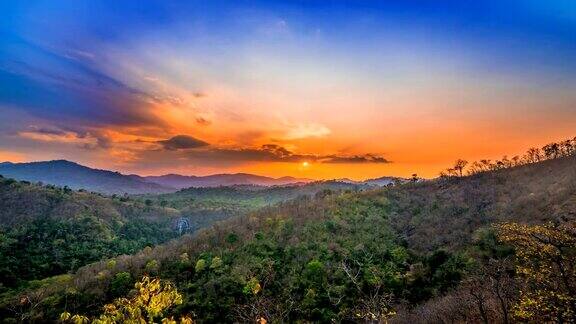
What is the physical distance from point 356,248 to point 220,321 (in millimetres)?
27246

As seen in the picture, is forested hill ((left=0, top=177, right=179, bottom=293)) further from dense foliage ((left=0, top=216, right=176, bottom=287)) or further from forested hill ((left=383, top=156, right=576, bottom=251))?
forested hill ((left=383, top=156, right=576, bottom=251))

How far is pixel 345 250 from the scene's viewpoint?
69.0 meters

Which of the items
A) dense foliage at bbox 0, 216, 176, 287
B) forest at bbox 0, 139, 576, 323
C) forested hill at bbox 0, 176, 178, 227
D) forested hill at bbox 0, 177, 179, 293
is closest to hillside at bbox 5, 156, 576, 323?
forest at bbox 0, 139, 576, 323

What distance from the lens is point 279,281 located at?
6275 cm

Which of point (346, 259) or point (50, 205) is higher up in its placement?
point (50, 205)

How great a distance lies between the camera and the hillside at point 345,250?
54.8 metres

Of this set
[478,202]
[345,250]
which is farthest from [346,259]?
[478,202]

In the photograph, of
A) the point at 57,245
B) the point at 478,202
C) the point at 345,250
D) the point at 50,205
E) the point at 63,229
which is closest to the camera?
the point at 345,250

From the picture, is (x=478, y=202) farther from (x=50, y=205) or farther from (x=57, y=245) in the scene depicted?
(x=50, y=205)

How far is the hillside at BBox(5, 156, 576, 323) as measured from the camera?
54.8m

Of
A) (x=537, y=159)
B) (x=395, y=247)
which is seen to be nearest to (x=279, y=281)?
(x=395, y=247)

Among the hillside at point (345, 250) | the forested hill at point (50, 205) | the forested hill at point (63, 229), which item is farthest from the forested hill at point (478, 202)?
the forested hill at point (50, 205)

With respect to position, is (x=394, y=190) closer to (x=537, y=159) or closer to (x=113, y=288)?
(x=537, y=159)

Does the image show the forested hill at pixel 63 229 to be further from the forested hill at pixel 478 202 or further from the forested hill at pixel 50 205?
the forested hill at pixel 478 202
